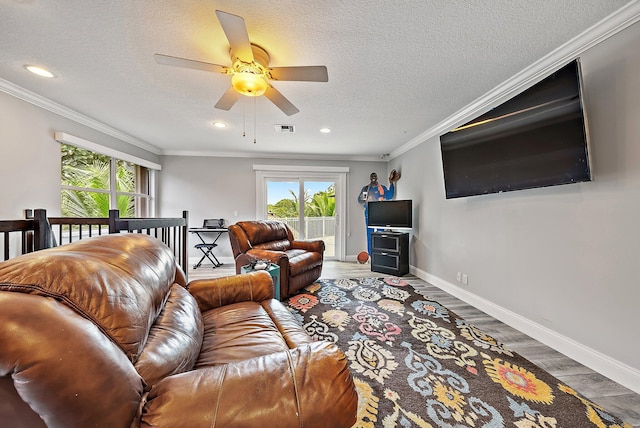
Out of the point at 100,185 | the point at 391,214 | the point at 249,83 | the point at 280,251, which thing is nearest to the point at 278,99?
the point at 249,83

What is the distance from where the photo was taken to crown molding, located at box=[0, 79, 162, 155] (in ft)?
7.93

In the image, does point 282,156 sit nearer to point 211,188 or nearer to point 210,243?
point 211,188

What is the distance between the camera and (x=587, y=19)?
1.61m

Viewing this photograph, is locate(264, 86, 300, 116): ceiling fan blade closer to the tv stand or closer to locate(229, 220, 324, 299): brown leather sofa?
locate(229, 220, 324, 299): brown leather sofa

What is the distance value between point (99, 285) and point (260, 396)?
591 millimetres

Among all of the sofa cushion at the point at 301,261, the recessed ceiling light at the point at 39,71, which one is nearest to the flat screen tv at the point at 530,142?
the sofa cushion at the point at 301,261

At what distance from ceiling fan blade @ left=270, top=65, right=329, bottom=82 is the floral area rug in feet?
6.78

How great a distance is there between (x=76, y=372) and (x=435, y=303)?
312 cm

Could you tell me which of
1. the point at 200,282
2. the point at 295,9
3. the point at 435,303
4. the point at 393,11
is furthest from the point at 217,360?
the point at 435,303

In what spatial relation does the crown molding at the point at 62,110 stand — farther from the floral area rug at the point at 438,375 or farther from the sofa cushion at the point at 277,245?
the floral area rug at the point at 438,375

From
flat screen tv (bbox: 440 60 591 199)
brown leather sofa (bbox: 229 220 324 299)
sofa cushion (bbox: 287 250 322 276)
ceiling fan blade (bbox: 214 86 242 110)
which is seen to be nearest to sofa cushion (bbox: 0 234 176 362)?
ceiling fan blade (bbox: 214 86 242 110)

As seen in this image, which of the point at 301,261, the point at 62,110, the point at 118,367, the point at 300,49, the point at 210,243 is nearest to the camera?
the point at 118,367

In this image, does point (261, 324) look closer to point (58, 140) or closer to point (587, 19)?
point (587, 19)

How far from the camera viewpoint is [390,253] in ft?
13.9
